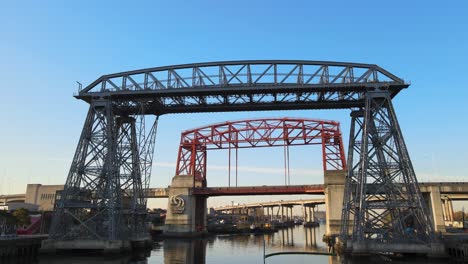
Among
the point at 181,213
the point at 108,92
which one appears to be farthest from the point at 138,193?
the point at 181,213

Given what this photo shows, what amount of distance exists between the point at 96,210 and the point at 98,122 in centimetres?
891

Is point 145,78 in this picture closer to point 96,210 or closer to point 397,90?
point 96,210

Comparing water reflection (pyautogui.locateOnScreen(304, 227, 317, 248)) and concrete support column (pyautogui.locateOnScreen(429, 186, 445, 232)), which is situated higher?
concrete support column (pyautogui.locateOnScreen(429, 186, 445, 232))

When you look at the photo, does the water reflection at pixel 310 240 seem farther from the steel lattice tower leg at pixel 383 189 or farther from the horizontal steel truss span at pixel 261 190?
the steel lattice tower leg at pixel 383 189

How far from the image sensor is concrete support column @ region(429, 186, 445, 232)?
2122 inches

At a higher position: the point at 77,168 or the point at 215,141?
the point at 215,141

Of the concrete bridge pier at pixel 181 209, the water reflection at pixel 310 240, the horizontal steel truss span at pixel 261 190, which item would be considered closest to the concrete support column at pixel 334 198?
the water reflection at pixel 310 240

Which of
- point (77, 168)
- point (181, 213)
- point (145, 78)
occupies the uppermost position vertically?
point (145, 78)

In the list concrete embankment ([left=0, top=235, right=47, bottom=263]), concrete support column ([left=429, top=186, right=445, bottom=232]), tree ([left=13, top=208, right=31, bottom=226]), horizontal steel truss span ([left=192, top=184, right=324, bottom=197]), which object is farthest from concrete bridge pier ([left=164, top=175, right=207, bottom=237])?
concrete support column ([left=429, top=186, right=445, bottom=232])

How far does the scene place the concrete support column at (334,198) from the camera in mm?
48625

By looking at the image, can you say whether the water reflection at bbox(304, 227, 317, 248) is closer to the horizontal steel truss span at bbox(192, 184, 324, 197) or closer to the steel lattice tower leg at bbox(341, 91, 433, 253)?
the horizontal steel truss span at bbox(192, 184, 324, 197)

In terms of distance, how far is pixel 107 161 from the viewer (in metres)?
35.8

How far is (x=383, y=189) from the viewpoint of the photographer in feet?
108

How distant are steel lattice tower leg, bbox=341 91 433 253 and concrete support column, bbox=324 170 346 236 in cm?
1378
